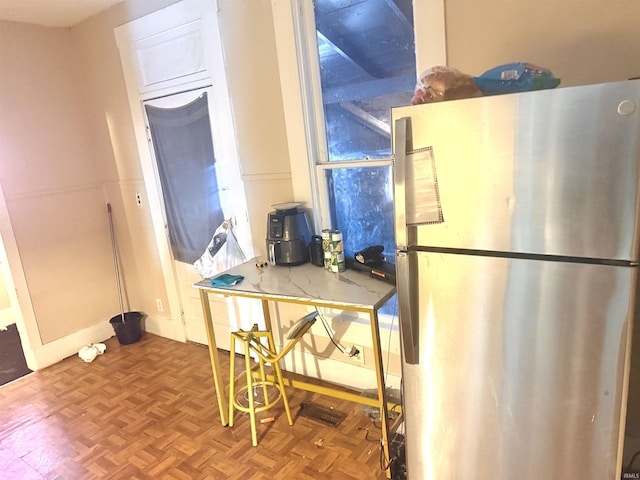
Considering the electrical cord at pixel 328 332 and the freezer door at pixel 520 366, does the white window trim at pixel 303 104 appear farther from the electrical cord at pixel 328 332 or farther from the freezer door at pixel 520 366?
the freezer door at pixel 520 366

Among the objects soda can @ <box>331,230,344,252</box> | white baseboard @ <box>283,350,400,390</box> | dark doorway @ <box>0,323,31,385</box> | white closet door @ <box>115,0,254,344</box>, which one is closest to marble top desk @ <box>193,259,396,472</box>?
soda can @ <box>331,230,344,252</box>

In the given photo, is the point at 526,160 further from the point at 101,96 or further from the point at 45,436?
the point at 101,96

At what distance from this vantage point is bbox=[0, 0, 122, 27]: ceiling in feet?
9.34

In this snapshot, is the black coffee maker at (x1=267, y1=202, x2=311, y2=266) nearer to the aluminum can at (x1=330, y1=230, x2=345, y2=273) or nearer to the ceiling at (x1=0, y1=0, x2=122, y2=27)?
the aluminum can at (x1=330, y1=230, x2=345, y2=273)

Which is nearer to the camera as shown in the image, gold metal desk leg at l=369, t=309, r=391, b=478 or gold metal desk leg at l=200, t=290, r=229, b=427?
gold metal desk leg at l=369, t=309, r=391, b=478

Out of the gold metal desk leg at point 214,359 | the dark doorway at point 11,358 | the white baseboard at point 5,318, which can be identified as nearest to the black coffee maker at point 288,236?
the gold metal desk leg at point 214,359

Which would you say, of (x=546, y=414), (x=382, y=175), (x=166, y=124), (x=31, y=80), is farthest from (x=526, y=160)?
(x=31, y=80)

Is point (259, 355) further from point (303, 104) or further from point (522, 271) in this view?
point (522, 271)

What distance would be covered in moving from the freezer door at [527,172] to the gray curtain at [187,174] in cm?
184

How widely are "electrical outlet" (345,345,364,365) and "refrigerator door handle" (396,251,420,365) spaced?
1.01 meters

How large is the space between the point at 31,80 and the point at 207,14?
1.60 metres

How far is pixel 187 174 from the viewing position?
3.06m

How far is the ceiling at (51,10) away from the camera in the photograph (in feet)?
9.34

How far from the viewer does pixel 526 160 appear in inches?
46.2
